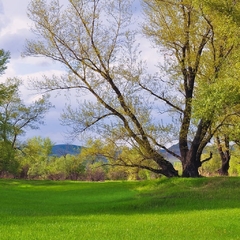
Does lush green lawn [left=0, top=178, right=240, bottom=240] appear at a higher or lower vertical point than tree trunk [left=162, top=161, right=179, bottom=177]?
lower

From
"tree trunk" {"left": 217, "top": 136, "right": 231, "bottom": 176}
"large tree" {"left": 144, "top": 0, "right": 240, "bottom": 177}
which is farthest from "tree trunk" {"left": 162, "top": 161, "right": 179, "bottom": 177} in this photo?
"tree trunk" {"left": 217, "top": 136, "right": 231, "bottom": 176}

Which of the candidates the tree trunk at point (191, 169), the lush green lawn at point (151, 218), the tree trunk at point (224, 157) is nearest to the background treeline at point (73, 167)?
the tree trunk at point (224, 157)

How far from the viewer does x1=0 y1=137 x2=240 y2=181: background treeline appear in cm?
2411

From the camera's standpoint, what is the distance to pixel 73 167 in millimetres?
45375

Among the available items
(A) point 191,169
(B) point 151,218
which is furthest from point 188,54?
(B) point 151,218

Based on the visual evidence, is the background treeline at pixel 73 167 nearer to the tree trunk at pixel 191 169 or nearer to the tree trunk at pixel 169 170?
the tree trunk at pixel 169 170

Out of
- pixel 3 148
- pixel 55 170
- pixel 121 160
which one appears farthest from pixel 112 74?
pixel 55 170

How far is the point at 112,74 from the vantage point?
74.7 feet

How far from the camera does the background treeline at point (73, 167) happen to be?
79.1 ft

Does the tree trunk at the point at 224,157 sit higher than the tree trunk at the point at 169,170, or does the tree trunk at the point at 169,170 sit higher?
the tree trunk at the point at 224,157

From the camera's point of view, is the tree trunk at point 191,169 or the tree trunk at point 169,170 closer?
the tree trunk at point 191,169

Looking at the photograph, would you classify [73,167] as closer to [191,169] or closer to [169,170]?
[169,170]

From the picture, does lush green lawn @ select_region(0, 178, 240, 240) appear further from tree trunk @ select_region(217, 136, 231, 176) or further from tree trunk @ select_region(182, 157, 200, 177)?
tree trunk @ select_region(217, 136, 231, 176)

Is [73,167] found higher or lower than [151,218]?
higher
